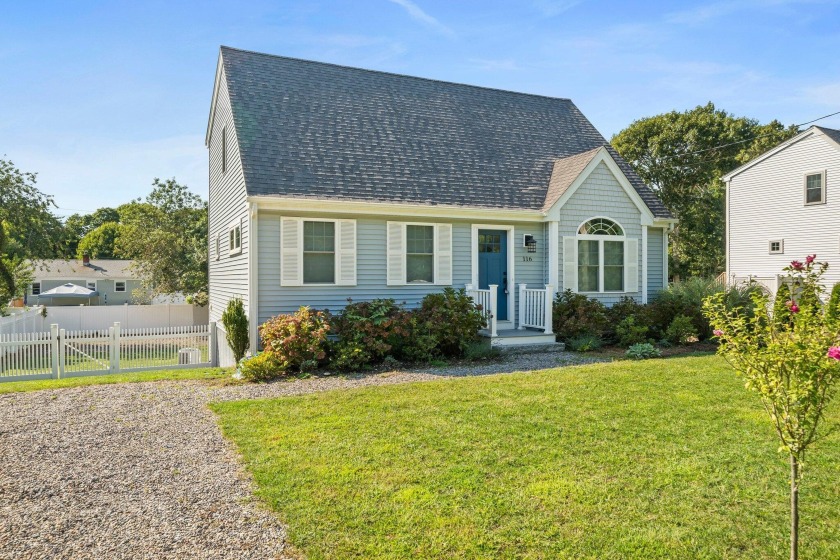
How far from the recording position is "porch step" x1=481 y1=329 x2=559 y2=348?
1081 cm

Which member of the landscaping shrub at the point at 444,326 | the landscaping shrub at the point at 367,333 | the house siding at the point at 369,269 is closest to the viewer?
the landscaping shrub at the point at 367,333

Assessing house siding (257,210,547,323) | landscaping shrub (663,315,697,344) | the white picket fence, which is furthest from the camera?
landscaping shrub (663,315,697,344)

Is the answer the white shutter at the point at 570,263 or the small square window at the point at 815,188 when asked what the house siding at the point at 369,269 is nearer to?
the white shutter at the point at 570,263

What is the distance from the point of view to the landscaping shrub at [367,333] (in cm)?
912

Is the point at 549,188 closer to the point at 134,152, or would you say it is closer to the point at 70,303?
the point at 134,152

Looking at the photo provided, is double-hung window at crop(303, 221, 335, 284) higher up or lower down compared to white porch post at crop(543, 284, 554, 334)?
higher up

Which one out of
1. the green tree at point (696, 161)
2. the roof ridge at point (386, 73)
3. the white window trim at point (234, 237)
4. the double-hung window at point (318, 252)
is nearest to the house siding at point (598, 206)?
the roof ridge at point (386, 73)

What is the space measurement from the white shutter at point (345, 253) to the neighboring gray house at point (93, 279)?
32.5 meters

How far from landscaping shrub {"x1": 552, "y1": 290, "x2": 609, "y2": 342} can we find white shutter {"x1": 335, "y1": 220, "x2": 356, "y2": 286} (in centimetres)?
467

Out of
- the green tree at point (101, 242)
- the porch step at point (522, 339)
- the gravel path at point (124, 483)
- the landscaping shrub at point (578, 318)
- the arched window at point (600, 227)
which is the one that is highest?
the green tree at point (101, 242)

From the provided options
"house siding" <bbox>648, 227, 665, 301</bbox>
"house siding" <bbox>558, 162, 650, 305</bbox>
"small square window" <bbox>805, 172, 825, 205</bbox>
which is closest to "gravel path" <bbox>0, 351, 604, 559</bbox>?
"house siding" <bbox>558, 162, 650, 305</bbox>

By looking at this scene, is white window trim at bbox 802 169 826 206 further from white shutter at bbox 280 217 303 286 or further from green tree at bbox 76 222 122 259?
green tree at bbox 76 222 122 259

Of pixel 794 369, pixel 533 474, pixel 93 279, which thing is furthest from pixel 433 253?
pixel 93 279

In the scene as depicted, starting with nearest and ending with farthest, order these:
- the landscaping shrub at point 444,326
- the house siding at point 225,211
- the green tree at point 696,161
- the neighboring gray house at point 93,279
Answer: the landscaping shrub at point 444,326
the house siding at point 225,211
the green tree at point 696,161
the neighboring gray house at point 93,279
